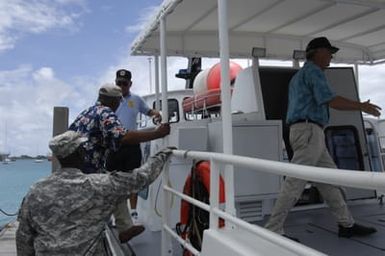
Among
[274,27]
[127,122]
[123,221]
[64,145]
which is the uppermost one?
[274,27]

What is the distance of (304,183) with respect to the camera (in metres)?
3.52

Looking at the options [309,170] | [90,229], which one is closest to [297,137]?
[90,229]

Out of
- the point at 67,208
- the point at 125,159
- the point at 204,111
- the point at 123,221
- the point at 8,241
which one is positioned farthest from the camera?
the point at 8,241

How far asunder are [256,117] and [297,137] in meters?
1.38

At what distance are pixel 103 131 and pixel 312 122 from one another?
168 cm

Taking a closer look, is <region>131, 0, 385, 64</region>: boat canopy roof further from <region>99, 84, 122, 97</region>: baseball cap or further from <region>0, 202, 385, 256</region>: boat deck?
<region>0, 202, 385, 256</region>: boat deck

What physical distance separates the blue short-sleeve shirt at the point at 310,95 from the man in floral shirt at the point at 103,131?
44.2 inches

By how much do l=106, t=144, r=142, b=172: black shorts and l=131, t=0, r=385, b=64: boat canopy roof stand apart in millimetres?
1233

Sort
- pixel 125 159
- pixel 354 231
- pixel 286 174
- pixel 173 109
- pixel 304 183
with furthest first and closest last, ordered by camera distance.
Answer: pixel 173 109 < pixel 125 159 < pixel 354 231 < pixel 304 183 < pixel 286 174

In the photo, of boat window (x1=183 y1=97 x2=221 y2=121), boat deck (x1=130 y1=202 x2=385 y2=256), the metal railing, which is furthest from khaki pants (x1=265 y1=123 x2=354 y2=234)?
boat window (x1=183 y1=97 x2=221 y2=121)

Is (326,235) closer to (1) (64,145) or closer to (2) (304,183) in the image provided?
(2) (304,183)

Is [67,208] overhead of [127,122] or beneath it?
beneath

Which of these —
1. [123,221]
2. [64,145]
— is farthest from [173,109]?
[64,145]

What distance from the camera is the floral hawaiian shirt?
3.26m
